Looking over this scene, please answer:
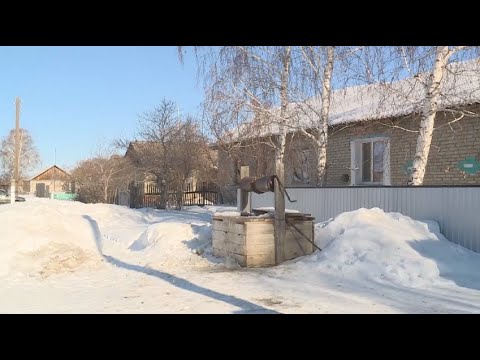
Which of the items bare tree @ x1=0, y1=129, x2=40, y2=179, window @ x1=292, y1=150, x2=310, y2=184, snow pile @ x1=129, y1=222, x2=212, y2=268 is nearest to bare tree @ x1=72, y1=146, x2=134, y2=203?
window @ x1=292, y1=150, x2=310, y2=184

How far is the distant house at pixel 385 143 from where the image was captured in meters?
12.6

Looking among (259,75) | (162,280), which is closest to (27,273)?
(162,280)

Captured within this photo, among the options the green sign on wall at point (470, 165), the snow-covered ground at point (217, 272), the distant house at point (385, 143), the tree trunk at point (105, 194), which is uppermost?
the distant house at point (385, 143)

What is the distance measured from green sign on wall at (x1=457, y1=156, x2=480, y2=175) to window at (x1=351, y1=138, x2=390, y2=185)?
8.98 ft

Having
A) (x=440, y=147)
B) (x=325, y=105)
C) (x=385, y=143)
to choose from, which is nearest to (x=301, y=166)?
(x=385, y=143)

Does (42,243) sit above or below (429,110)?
below

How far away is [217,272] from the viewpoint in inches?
326

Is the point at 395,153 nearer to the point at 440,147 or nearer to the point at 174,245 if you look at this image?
the point at 440,147

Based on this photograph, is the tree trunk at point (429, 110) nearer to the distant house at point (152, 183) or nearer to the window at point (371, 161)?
the window at point (371, 161)

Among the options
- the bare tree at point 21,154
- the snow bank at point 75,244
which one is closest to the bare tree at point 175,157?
the snow bank at point 75,244

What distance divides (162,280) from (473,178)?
9540 mm

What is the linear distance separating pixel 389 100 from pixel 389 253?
23.7 ft

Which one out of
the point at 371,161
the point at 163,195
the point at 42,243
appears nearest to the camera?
the point at 42,243

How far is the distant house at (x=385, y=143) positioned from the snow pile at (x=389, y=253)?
11.8 ft
